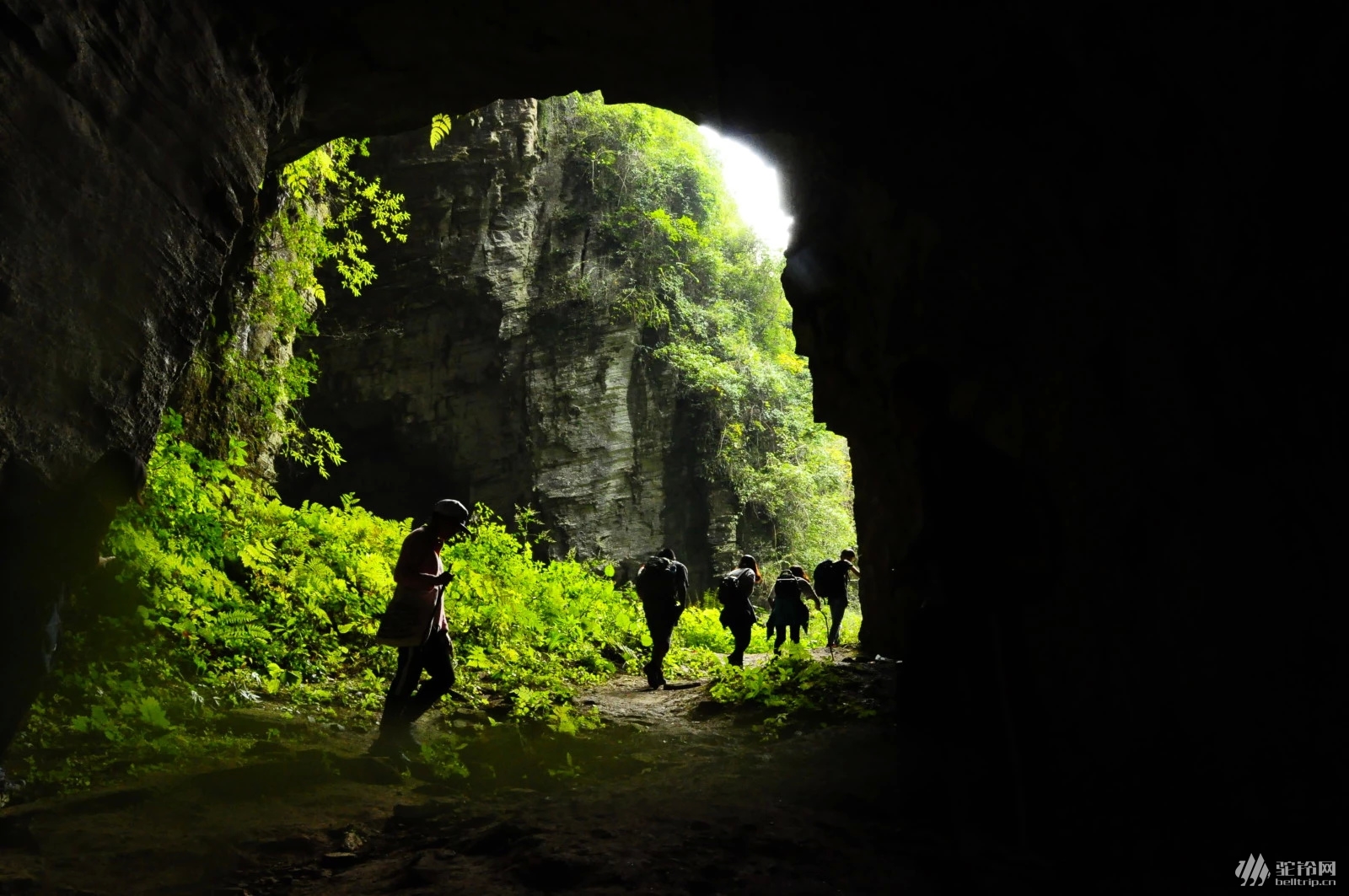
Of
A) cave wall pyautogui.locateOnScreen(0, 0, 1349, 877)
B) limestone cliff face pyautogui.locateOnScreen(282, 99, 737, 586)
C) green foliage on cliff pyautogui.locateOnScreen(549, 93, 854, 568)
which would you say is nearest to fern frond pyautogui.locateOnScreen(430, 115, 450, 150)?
cave wall pyautogui.locateOnScreen(0, 0, 1349, 877)

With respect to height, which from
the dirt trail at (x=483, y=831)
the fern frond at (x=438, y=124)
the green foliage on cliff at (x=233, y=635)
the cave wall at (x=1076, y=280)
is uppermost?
the fern frond at (x=438, y=124)

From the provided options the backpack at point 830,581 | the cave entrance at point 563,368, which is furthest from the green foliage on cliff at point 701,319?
the backpack at point 830,581

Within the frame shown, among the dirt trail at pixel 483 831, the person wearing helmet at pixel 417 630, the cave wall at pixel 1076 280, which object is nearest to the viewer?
the dirt trail at pixel 483 831

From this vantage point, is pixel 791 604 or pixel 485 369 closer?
pixel 791 604

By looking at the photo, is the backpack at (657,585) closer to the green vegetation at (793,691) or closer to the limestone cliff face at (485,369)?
the green vegetation at (793,691)

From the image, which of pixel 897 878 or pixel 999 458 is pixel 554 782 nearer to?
pixel 897 878

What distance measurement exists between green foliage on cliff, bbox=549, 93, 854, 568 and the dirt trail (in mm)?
16616

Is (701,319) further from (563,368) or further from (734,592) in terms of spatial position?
(734,592)

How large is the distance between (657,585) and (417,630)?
4.55 metres

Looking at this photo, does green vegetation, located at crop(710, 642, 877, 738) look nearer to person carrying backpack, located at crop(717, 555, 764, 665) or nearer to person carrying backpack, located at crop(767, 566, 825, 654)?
person carrying backpack, located at crop(717, 555, 764, 665)

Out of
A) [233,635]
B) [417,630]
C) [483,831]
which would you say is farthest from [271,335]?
[483,831]

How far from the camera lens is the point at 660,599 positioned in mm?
9055

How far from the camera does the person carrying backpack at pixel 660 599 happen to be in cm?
905

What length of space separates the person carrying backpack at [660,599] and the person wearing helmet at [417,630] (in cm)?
421
